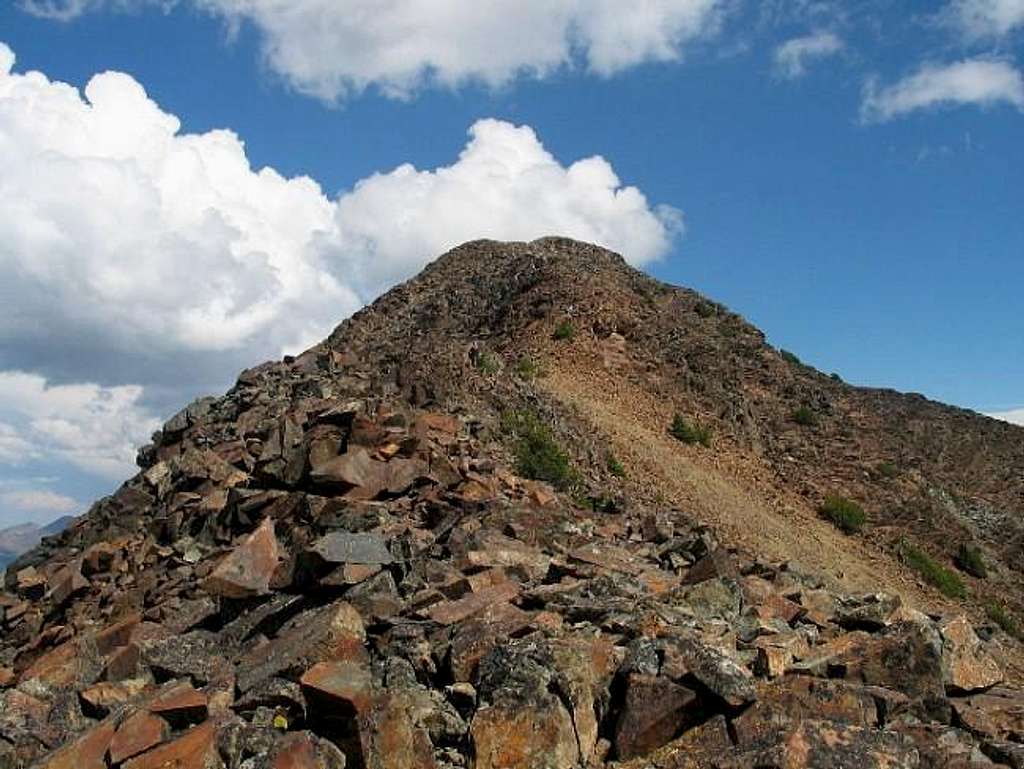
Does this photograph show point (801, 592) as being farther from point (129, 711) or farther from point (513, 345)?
point (513, 345)

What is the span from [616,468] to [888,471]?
501 inches

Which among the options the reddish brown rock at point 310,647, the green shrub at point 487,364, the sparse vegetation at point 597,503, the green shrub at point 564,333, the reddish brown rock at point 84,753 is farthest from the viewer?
the green shrub at point 564,333

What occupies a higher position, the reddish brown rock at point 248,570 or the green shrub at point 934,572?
the green shrub at point 934,572

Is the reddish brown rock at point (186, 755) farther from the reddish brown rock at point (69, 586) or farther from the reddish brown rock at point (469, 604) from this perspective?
the reddish brown rock at point (69, 586)

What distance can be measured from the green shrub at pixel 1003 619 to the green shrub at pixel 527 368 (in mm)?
14444

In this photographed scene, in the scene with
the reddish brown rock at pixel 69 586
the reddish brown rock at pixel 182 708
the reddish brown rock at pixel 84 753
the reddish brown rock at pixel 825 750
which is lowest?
the reddish brown rock at pixel 84 753

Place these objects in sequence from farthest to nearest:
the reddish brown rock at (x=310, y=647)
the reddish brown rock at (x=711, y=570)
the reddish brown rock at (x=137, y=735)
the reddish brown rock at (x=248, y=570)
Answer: the reddish brown rock at (x=248, y=570) → the reddish brown rock at (x=711, y=570) → the reddish brown rock at (x=310, y=647) → the reddish brown rock at (x=137, y=735)

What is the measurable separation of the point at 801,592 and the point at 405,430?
24.0 ft

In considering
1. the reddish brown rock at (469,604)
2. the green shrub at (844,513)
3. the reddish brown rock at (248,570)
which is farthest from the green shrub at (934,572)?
the reddish brown rock at (248,570)

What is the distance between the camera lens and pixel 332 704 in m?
6.88

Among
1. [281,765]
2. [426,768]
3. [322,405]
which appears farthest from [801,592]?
[322,405]

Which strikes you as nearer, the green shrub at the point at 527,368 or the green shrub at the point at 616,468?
the green shrub at the point at 616,468

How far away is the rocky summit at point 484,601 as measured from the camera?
21.4 feet

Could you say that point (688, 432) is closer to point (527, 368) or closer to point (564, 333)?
point (527, 368)
